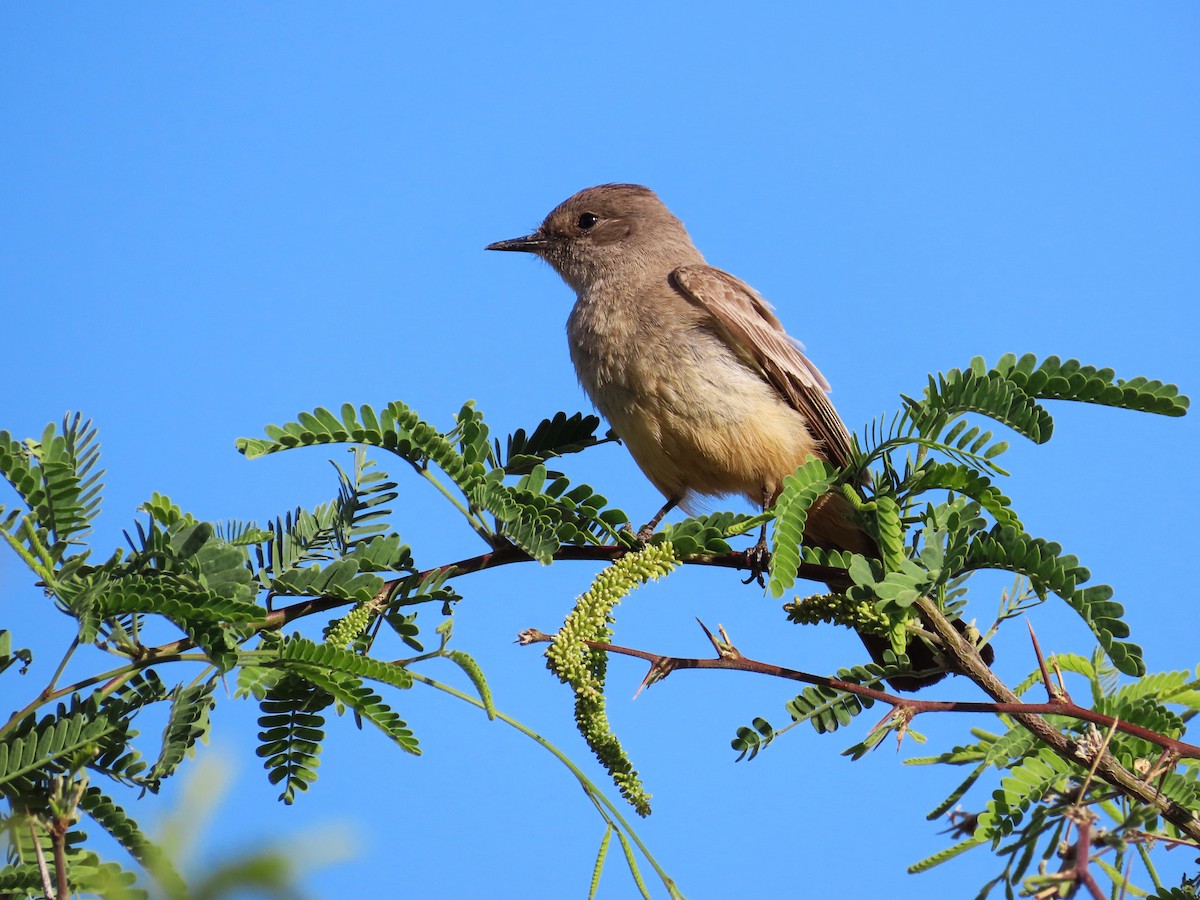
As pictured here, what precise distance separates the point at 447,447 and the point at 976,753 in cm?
160

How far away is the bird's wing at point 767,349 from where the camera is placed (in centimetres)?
541

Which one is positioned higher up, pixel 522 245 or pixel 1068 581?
pixel 522 245

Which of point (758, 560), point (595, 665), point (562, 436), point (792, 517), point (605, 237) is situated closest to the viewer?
point (595, 665)

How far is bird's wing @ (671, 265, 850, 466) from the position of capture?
541 centimetres

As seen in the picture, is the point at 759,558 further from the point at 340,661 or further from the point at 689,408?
the point at 340,661

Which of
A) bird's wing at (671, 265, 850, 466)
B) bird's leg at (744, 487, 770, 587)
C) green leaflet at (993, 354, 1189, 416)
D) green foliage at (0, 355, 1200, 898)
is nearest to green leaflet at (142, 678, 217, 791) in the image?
green foliage at (0, 355, 1200, 898)

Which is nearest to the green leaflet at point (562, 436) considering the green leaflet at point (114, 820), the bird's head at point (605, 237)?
the green leaflet at point (114, 820)

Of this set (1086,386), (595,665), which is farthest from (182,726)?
(1086,386)

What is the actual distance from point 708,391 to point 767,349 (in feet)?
1.52

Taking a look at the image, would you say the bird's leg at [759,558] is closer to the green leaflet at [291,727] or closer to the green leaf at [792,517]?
the green leaf at [792,517]

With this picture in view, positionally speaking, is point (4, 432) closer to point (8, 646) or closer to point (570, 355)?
point (8, 646)

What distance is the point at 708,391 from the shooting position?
5.23 m

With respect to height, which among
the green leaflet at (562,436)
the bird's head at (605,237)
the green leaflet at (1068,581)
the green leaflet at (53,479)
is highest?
the bird's head at (605,237)

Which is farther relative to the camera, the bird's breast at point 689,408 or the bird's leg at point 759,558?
the bird's breast at point 689,408
